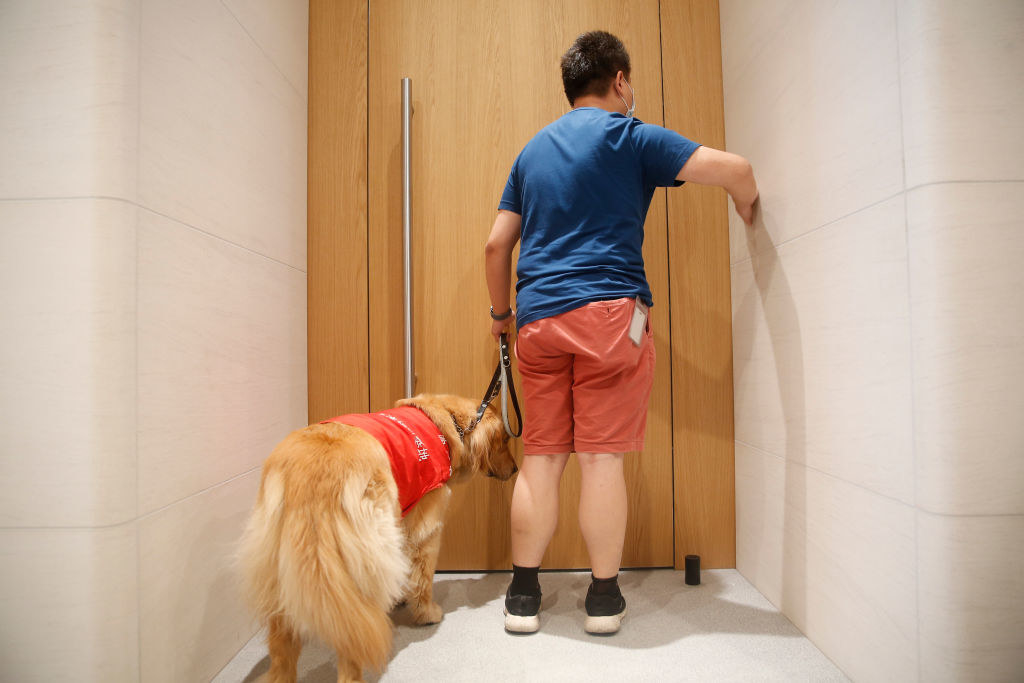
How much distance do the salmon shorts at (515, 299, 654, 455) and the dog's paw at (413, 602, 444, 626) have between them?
48 cm

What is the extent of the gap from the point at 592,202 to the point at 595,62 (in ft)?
1.27

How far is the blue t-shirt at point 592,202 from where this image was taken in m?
1.26

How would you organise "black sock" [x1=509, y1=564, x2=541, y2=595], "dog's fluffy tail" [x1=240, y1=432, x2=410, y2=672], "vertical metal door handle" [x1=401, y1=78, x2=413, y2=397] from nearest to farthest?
1. "dog's fluffy tail" [x1=240, y1=432, x2=410, y2=672]
2. "black sock" [x1=509, y1=564, x2=541, y2=595]
3. "vertical metal door handle" [x1=401, y1=78, x2=413, y2=397]

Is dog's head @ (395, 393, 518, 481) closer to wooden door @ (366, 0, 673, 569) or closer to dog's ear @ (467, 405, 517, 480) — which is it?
dog's ear @ (467, 405, 517, 480)

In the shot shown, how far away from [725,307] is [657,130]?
27.4 inches

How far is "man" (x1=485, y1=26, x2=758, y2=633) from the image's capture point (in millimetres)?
1251

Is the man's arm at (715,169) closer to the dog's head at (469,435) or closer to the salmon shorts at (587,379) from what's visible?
the salmon shorts at (587,379)

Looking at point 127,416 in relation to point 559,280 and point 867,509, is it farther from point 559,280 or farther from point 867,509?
point 867,509

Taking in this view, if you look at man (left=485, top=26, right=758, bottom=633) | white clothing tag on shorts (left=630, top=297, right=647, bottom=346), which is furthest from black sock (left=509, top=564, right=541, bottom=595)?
white clothing tag on shorts (left=630, top=297, right=647, bottom=346)

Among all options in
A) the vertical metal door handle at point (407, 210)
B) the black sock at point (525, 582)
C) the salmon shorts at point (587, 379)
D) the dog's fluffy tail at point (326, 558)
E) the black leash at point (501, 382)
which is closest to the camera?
the dog's fluffy tail at point (326, 558)

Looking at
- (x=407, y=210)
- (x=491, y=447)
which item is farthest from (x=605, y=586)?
(x=407, y=210)

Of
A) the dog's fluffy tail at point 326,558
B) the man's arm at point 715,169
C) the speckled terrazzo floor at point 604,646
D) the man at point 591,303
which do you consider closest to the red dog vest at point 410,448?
the dog's fluffy tail at point 326,558

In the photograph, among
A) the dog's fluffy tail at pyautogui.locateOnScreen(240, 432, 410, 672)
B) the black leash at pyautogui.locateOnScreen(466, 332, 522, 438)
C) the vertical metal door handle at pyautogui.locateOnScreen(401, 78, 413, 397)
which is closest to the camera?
the dog's fluffy tail at pyautogui.locateOnScreen(240, 432, 410, 672)

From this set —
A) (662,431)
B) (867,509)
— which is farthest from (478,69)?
(867,509)
